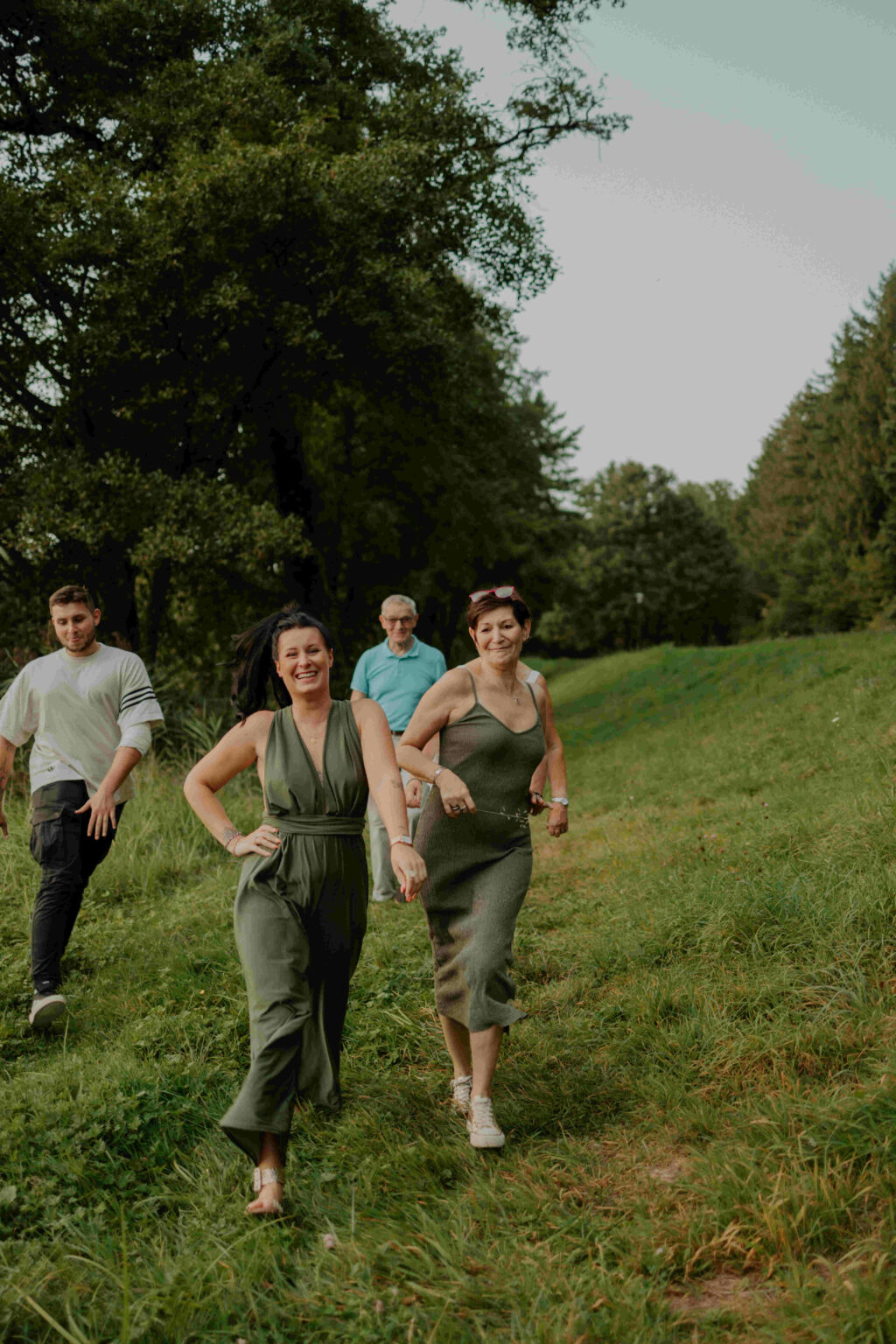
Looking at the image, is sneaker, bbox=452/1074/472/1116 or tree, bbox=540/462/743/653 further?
tree, bbox=540/462/743/653

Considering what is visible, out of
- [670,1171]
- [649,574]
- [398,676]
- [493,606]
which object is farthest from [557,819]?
[649,574]

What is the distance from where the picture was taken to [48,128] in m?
15.7

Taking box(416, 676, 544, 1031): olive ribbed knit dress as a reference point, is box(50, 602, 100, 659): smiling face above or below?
above

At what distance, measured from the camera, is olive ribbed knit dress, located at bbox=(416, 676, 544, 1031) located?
4227 millimetres

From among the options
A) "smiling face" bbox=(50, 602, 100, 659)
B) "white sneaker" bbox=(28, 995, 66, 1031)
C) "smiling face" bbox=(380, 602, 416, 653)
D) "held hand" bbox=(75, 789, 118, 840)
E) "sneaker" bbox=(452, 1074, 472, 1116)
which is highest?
"smiling face" bbox=(50, 602, 100, 659)

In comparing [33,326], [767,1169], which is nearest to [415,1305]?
[767,1169]

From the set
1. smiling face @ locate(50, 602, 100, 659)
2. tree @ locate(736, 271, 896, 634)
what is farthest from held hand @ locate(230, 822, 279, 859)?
tree @ locate(736, 271, 896, 634)

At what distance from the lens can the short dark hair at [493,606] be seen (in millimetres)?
4613

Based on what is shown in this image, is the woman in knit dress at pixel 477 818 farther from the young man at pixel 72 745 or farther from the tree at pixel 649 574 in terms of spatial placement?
the tree at pixel 649 574

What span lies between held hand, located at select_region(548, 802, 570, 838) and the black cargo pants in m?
2.30

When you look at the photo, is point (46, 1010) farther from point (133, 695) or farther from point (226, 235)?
point (226, 235)

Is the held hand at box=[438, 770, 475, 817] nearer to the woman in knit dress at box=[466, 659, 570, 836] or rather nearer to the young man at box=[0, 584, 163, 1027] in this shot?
the woman in knit dress at box=[466, 659, 570, 836]

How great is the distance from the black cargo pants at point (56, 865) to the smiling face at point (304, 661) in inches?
79.8

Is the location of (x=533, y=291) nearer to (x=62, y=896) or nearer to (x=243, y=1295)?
(x=62, y=896)
